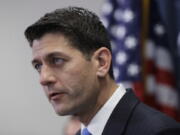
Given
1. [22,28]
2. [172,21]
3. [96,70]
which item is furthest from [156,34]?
[22,28]

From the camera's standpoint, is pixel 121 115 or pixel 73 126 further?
pixel 73 126

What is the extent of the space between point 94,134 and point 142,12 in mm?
1065

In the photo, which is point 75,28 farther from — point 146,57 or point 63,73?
point 146,57

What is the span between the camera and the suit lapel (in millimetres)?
1289

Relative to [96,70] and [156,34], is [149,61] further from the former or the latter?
[96,70]

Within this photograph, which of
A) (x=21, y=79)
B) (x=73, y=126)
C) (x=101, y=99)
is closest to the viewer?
(x=101, y=99)

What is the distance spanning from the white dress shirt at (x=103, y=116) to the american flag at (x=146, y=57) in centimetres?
84

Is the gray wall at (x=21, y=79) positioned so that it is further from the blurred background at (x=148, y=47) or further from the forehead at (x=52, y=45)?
the forehead at (x=52, y=45)

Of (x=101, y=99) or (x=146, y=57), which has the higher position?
(x=101, y=99)

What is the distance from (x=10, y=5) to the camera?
322cm

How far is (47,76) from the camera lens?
129cm

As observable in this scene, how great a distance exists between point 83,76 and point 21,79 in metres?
1.88

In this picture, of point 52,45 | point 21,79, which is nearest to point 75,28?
point 52,45

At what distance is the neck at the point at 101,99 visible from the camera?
4.54ft
